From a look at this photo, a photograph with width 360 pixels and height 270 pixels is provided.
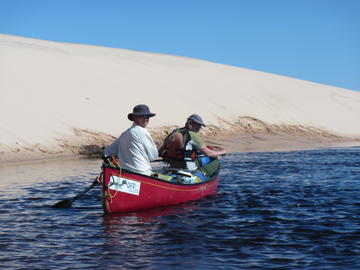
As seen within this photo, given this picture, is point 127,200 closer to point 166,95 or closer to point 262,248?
point 262,248

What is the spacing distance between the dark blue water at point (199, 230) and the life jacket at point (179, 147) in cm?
99

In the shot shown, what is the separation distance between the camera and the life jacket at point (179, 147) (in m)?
11.1

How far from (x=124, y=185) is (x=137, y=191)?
1.17 ft

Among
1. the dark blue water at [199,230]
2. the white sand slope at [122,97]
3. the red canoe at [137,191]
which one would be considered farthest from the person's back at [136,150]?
the white sand slope at [122,97]

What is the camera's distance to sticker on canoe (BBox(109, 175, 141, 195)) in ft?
30.6

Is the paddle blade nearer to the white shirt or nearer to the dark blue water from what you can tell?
the dark blue water

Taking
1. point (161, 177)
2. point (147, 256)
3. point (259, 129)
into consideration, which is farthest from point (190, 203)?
point (259, 129)

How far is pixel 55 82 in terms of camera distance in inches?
1154

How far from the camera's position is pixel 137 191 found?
9.72 meters

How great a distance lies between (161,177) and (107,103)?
61.7 ft

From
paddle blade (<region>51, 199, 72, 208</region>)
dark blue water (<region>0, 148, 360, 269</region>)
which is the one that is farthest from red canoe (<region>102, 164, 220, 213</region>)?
paddle blade (<region>51, 199, 72, 208</region>)

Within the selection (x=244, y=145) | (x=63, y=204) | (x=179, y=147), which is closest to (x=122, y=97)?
(x=244, y=145)

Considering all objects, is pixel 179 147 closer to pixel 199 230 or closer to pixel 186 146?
pixel 186 146

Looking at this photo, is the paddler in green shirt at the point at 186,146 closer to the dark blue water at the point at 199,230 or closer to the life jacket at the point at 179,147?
the life jacket at the point at 179,147
